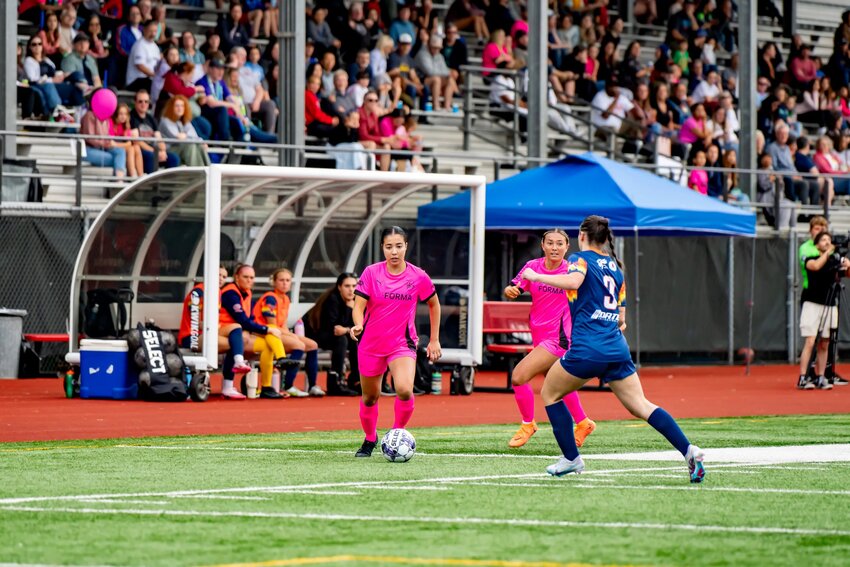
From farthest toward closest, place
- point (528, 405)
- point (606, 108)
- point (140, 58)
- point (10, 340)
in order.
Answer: point (606, 108) → point (140, 58) → point (10, 340) → point (528, 405)

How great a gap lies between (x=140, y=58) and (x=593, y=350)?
16272 millimetres

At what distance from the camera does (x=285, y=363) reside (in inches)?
804

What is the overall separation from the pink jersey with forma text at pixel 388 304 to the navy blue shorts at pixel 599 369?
76.9 inches

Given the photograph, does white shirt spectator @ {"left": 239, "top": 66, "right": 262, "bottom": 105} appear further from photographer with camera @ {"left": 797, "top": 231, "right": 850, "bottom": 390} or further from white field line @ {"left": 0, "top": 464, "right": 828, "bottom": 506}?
white field line @ {"left": 0, "top": 464, "right": 828, "bottom": 506}

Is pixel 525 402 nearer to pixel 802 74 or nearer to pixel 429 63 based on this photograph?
pixel 429 63

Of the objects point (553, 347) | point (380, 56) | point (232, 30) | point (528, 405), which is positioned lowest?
point (528, 405)

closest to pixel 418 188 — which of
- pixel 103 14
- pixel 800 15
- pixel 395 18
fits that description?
pixel 103 14

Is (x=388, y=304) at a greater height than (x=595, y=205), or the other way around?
(x=595, y=205)

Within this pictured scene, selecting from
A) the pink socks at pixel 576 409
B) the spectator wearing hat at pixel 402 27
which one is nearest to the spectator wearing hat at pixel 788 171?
the spectator wearing hat at pixel 402 27

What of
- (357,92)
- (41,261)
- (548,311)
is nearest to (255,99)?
(357,92)

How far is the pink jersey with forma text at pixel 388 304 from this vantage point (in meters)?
12.5

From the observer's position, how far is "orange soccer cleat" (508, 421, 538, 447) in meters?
13.7

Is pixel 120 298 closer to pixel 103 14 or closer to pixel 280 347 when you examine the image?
pixel 280 347

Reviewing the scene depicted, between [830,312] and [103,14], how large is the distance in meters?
11.9
